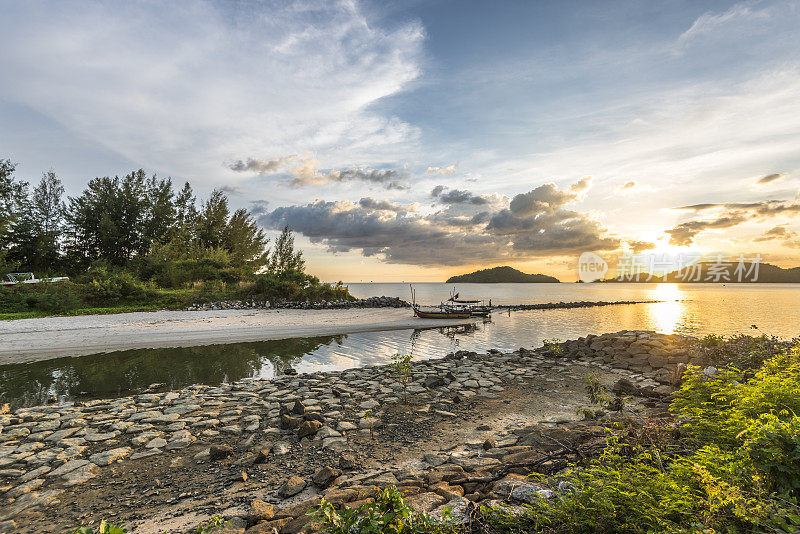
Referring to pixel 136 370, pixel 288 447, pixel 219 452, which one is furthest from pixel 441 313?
pixel 219 452

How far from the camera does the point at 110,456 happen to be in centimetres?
617

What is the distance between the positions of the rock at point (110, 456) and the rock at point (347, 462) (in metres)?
4.05

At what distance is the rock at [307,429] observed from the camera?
6.87 meters

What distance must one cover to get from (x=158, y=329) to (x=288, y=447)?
21.4 m

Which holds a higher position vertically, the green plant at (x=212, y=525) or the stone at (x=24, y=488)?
the green plant at (x=212, y=525)

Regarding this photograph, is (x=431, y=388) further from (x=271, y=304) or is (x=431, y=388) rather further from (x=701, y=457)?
(x=271, y=304)

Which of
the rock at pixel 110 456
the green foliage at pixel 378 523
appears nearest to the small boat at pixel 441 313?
the rock at pixel 110 456

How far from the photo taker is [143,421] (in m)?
7.75

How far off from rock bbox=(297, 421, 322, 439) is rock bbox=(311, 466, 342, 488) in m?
1.63

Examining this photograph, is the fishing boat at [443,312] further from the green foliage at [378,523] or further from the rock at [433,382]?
the green foliage at [378,523]

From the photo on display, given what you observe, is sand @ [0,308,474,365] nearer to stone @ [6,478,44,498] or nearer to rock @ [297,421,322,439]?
stone @ [6,478,44,498]

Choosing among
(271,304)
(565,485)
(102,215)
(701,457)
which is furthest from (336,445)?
(102,215)

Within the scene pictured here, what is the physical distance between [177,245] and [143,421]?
4538 centimetres

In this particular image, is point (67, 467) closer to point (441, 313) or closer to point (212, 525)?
point (212, 525)
